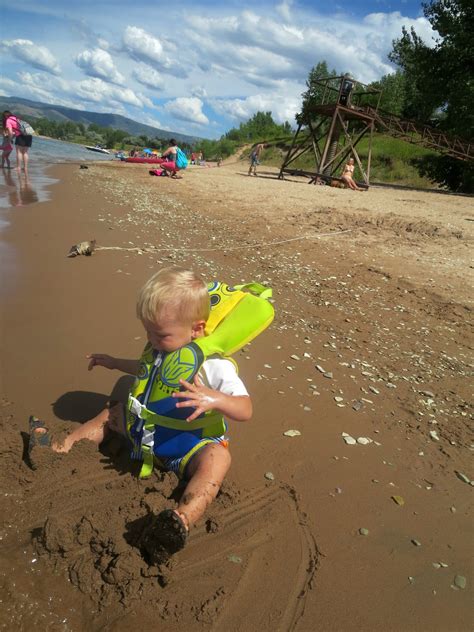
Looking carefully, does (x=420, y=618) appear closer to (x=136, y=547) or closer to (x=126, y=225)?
(x=136, y=547)

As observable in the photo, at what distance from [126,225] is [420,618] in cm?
814

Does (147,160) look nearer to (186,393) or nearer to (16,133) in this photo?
(16,133)

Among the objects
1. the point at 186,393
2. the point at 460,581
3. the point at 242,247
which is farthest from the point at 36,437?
the point at 242,247

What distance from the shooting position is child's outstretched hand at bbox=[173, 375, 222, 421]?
229 centimetres

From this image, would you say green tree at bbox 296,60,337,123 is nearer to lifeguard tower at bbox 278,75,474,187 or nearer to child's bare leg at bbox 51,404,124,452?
lifeguard tower at bbox 278,75,474,187

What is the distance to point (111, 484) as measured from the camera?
2.54 m

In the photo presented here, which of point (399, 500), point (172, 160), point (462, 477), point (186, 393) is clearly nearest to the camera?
point (186, 393)

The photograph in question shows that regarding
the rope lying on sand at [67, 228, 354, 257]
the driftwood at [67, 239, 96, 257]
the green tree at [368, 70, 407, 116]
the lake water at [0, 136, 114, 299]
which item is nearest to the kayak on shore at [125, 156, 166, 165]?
the lake water at [0, 136, 114, 299]

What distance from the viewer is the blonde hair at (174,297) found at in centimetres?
248

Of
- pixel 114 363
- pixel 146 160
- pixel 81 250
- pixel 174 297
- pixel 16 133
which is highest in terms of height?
→ pixel 16 133

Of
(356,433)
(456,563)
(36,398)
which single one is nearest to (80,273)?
(36,398)

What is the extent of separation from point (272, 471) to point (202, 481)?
69 cm

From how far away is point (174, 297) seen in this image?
2.49m

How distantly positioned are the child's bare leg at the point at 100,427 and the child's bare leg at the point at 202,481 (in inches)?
26.0
